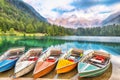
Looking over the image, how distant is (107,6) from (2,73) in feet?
70.3

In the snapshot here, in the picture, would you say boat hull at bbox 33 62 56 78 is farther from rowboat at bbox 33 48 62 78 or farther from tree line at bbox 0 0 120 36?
tree line at bbox 0 0 120 36

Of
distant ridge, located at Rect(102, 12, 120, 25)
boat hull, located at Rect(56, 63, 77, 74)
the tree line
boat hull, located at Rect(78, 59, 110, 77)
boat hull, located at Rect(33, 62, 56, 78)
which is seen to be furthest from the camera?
the tree line

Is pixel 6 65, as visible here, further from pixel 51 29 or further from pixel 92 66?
pixel 51 29

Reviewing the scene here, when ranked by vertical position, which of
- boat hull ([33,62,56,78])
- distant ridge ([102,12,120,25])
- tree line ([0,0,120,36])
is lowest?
boat hull ([33,62,56,78])

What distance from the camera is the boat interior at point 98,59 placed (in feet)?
25.4

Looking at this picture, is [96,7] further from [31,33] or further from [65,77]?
[65,77]

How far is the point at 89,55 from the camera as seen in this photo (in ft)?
28.2

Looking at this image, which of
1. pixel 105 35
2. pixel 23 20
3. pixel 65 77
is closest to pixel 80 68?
pixel 65 77

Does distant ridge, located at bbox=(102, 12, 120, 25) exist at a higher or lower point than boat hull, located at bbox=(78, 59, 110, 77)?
higher

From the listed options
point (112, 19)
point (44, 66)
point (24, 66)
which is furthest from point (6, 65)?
point (112, 19)

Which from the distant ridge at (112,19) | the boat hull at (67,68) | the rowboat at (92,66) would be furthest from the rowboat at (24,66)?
the distant ridge at (112,19)

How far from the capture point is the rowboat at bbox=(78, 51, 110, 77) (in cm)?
668

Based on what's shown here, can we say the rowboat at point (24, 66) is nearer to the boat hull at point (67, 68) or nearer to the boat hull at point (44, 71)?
the boat hull at point (44, 71)

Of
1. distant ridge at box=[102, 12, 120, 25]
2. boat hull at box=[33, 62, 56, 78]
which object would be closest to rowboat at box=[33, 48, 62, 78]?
boat hull at box=[33, 62, 56, 78]
